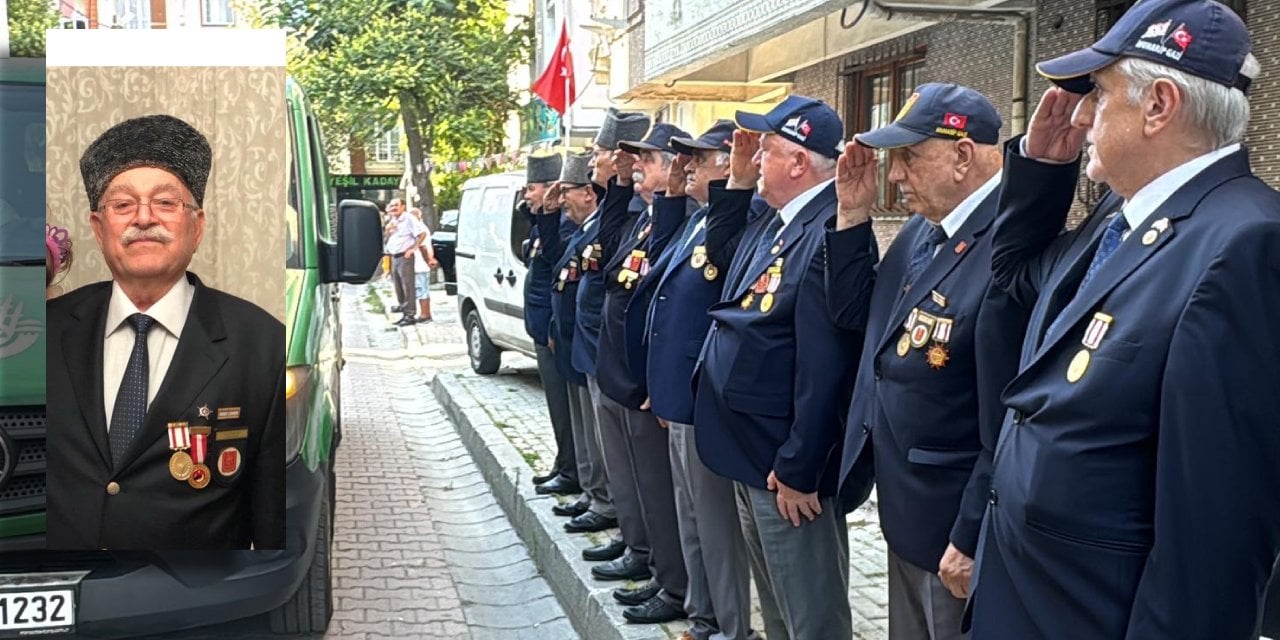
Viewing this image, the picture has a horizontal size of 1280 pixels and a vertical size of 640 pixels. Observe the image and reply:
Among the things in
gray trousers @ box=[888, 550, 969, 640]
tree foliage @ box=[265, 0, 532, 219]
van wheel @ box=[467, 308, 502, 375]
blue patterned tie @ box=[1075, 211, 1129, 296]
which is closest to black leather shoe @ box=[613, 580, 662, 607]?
gray trousers @ box=[888, 550, 969, 640]

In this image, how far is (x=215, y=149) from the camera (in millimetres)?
3273

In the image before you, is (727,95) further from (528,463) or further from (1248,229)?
(1248,229)

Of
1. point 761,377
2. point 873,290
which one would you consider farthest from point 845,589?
point 873,290

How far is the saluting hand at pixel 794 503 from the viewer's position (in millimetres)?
3431

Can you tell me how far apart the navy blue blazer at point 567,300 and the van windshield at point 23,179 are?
3.16 meters

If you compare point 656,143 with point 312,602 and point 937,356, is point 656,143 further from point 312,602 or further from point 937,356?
point 937,356

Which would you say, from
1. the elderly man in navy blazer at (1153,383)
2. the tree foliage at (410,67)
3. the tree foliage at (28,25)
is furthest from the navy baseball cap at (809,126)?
the tree foliage at (410,67)

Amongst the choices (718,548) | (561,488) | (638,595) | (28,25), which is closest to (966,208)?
(718,548)

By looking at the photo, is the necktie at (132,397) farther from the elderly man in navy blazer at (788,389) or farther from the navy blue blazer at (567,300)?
the navy blue blazer at (567,300)

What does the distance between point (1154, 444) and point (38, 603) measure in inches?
122

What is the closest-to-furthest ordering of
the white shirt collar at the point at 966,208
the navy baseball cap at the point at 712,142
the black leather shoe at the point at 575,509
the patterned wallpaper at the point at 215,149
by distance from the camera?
the white shirt collar at the point at 966,208 < the patterned wallpaper at the point at 215,149 < the navy baseball cap at the point at 712,142 < the black leather shoe at the point at 575,509

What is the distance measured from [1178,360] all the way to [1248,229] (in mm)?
241

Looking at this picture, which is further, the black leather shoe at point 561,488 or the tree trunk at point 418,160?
the tree trunk at point 418,160

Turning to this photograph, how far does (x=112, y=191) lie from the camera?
319 cm
